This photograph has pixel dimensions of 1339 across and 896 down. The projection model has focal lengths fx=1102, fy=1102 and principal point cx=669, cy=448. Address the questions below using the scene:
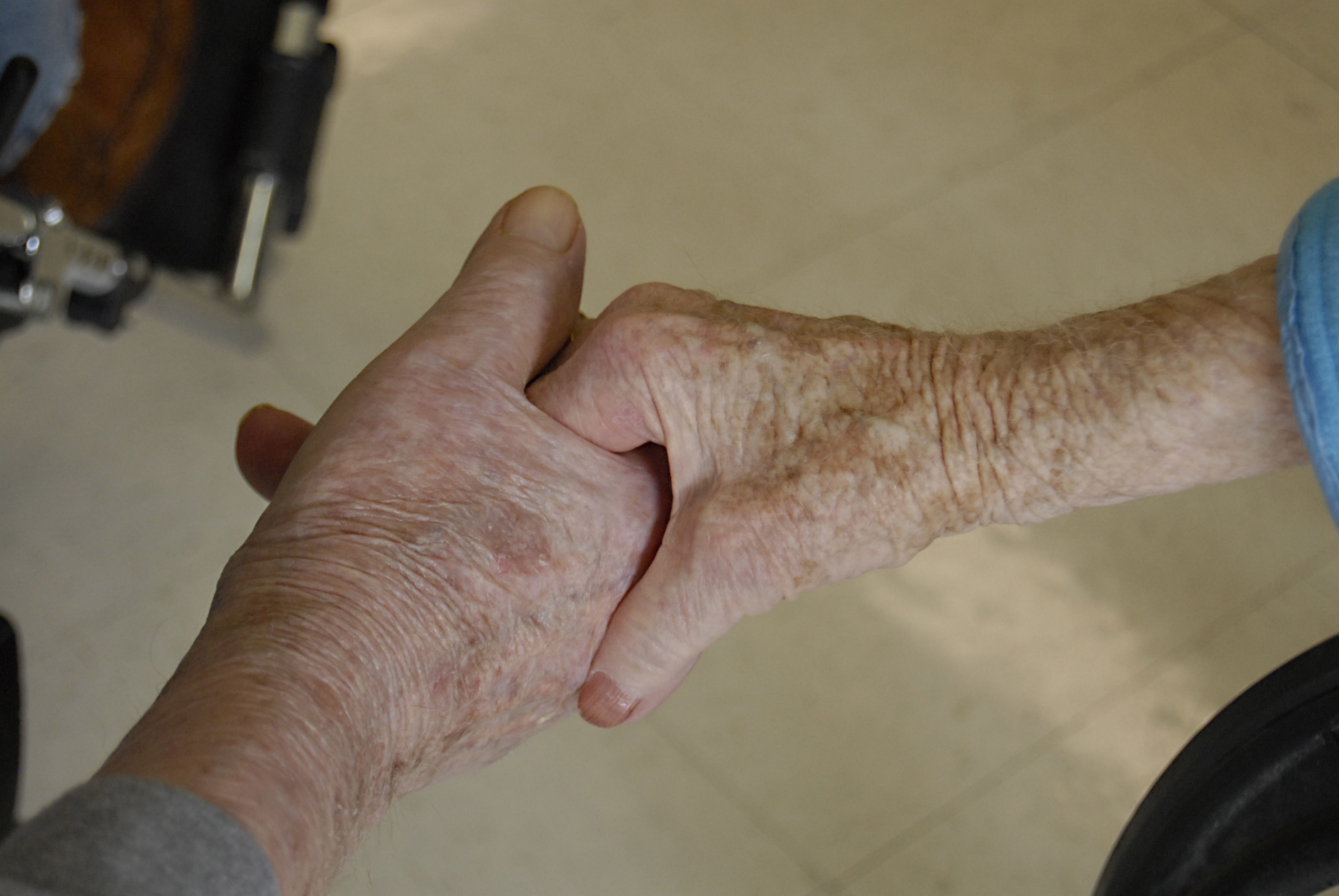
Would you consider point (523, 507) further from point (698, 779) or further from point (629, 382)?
point (698, 779)

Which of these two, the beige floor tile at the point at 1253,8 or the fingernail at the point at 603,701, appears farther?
the beige floor tile at the point at 1253,8

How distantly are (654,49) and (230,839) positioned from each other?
1.86m

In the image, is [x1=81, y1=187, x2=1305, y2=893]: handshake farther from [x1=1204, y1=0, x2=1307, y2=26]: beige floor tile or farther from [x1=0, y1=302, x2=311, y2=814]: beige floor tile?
[x1=1204, y1=0, x2=1307, y2=26]: beige floor tile

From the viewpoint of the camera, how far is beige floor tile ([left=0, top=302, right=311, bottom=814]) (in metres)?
1.49

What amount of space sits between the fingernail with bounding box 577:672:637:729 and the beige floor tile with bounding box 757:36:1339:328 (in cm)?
102

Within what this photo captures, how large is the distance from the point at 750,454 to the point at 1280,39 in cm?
200

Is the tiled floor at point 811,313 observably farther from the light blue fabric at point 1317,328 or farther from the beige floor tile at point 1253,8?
the light blue fabric at point 1317,328

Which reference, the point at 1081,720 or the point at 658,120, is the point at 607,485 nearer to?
the point at 1081,720

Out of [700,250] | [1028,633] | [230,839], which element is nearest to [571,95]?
[700,250]

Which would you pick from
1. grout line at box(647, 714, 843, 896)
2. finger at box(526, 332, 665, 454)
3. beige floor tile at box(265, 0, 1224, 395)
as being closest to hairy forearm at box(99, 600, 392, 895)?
finger at box(526, 332, 665, 454)

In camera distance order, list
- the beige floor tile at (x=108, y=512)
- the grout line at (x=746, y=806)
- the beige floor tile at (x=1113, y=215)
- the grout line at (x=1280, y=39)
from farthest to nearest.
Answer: the grout line at (x=1280, y=39) < the beige floor tile at (x=1113, y=215) < the beige floor tile at (x=108, y=512) < the grout line at (x=746, y=806)

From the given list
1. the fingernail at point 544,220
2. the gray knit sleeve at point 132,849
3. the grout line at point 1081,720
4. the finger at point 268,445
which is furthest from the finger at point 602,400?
the grout line at point 1081,720

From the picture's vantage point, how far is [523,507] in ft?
2.89

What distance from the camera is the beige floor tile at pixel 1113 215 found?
1.85 metres
